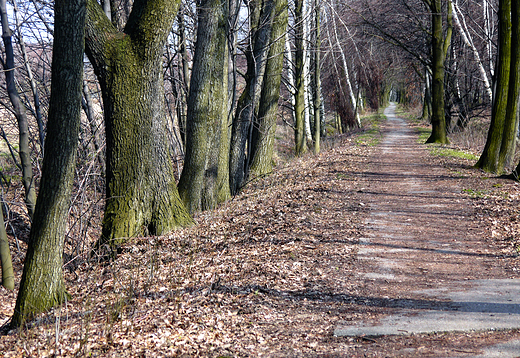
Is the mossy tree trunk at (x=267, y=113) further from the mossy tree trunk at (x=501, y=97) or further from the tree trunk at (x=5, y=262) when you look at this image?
the tree trunk at (x=5, y=262)

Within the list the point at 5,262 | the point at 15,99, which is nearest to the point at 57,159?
the point at 5,262

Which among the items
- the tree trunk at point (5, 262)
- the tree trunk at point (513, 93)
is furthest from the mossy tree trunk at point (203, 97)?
the tree trunk at point (513, 93)

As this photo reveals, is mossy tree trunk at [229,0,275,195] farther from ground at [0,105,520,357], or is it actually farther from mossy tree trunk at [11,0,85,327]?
mossy tree trunk at [11,0,85,327]

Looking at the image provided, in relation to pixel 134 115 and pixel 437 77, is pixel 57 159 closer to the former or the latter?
pixel 134 115

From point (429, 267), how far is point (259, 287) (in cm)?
231

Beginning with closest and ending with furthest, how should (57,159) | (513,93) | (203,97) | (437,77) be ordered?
(57,159) → (203,97) → (513,93) → (437,77)

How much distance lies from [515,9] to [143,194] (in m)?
9.32

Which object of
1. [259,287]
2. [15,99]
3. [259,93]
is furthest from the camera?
[259,93]

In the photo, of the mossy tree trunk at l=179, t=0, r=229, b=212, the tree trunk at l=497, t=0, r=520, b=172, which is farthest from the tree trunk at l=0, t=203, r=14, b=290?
the tree trunk at l=497, t=0, r=520, b=172

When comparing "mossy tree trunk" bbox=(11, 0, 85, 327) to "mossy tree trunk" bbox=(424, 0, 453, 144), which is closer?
"mossy tree trunk" bbox=(11, 0, 85, 327)

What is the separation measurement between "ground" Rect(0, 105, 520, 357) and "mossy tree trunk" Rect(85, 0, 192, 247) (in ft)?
1.73

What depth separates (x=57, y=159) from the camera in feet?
16.6

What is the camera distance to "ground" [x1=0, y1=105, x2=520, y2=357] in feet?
13.1

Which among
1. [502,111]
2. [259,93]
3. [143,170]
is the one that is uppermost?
[259,93]
